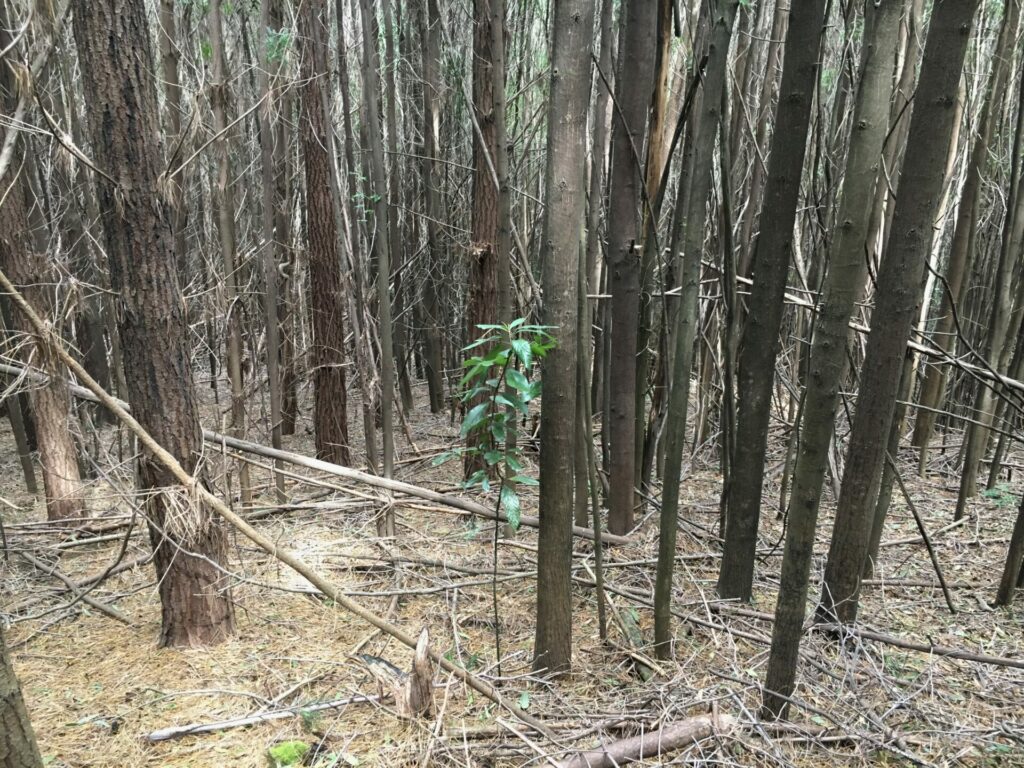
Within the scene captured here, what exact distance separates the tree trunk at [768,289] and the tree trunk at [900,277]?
411 millimetres

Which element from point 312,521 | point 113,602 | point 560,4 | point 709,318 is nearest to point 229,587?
point 113,602

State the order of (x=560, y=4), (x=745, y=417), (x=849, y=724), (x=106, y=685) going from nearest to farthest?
1. (x=560, y=4)
2. (x=849, y=724)
3. (x=106, y=685)
4. (x=745, y=417)

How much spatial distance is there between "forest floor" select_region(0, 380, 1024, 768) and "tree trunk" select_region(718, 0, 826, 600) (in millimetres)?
322

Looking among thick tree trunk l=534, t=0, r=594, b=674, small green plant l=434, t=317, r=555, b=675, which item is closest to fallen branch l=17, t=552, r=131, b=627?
small green plant l=434, t=317, r=555, b=675

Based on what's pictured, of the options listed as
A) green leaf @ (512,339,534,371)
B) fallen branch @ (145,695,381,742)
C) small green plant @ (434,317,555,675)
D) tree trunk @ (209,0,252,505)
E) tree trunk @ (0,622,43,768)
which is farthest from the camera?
tree trunk @ (209,0,252,505)

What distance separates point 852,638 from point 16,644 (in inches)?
149

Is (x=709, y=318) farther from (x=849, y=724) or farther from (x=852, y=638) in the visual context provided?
(x=849, y=724)

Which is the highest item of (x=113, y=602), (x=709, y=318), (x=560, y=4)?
(x=560, y=4)

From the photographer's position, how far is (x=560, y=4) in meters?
2.07

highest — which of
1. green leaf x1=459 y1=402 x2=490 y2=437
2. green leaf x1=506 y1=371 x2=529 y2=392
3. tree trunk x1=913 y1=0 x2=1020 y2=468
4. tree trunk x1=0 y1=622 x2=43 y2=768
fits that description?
tree trunk x1=913 y1=0 x2=1020 y2=468

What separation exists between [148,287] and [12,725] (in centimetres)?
169

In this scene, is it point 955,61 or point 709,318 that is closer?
point 955,61

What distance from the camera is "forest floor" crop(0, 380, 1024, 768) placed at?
222 centimetres

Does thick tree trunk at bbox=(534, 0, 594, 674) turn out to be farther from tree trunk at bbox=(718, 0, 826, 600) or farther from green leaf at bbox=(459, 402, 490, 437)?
tree trunk at bbox=(718, 0, 826, 600)
